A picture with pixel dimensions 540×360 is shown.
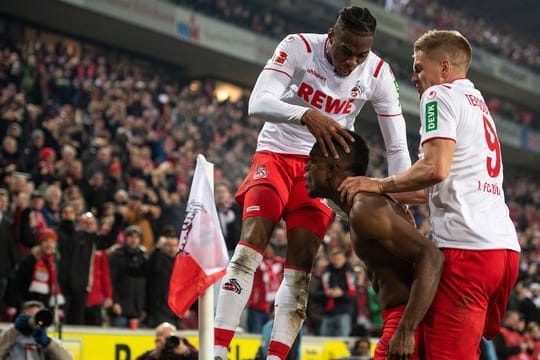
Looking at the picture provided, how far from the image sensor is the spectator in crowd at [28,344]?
820 centimetres

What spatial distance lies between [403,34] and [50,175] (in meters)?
26.6

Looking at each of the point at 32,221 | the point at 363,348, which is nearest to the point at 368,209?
the point at 32,221

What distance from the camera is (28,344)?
8375 millimetres

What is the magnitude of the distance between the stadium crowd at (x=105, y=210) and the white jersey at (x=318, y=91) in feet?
14.5

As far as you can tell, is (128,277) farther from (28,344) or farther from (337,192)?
(337,192)

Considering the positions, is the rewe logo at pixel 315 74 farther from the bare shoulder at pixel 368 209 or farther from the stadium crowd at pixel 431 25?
the stadium crowd at pixel 431 25

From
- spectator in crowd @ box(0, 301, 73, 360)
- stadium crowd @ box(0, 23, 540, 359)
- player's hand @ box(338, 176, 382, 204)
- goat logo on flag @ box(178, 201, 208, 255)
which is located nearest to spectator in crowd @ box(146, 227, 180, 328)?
stadium crowd @ box(0, 23, 540, 359)

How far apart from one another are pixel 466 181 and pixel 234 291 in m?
1.72

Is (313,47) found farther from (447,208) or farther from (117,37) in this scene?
(117,37)

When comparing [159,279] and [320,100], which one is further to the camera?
[159,279]

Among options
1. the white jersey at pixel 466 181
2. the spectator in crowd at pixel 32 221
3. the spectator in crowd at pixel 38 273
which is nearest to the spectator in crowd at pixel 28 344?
the spectator in crowd at pixel 38 273

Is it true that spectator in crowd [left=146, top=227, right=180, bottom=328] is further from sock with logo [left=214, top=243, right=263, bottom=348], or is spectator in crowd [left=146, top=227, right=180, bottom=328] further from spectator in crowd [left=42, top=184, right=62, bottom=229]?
sock with logo [left=214, top=243, right=263, bottom=348]

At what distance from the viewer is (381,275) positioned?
497cm

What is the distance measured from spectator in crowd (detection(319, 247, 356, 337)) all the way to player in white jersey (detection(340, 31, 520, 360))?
862 cm
